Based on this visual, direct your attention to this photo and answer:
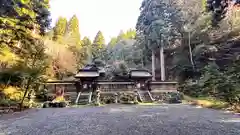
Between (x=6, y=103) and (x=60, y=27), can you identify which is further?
(x=60, y=27)

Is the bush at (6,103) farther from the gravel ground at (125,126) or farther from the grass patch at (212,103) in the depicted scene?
the grass patch at (212,103)

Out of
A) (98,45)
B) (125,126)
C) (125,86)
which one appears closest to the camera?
(125,126)

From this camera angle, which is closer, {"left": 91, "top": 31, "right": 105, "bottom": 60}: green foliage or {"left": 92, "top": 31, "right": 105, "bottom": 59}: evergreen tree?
{"left": 91, "top": 31, "right": 105, "bottom": 60}: green foliage

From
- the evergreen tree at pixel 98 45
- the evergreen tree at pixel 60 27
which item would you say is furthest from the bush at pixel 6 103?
the evergreen tree at pixel 98 45

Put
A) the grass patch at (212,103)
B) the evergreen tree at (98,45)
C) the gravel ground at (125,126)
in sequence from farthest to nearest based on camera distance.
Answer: the evergreen tree at (98,45)
the grass patch at (212,103)
the gravel ground at (125,126)

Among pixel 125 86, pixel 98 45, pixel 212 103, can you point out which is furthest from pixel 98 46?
pixel 212 103

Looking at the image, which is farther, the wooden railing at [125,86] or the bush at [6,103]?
the wooden railing at [125,86]

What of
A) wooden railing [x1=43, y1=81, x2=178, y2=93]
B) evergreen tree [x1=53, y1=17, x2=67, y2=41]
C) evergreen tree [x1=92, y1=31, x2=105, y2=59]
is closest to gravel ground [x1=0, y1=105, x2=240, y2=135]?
wooden railing [x1=43, y1=81, x2=178, y2=93]

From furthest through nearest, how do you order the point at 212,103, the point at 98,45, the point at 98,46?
the point at 98,45
the point at 98,46
the point at 212,103

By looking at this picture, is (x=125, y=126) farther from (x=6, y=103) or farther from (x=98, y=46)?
(x=98, y=46)

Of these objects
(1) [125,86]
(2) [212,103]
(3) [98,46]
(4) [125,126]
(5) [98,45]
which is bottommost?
(2) [212,103]

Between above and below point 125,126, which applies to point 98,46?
above

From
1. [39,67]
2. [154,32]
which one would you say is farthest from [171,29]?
[39,67]

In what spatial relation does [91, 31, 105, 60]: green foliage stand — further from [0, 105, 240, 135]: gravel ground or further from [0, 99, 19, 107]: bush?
[0, 105, 240, 135]: gravel ground
